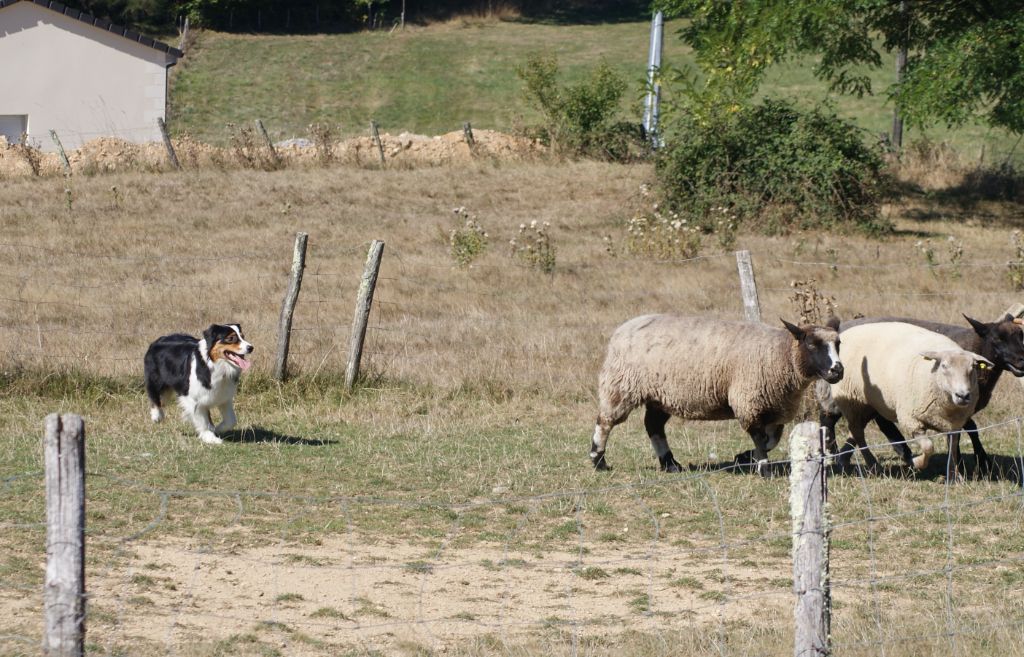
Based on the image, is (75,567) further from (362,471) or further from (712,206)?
(712,206)

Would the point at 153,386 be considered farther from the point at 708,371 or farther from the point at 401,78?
the point at 401,78

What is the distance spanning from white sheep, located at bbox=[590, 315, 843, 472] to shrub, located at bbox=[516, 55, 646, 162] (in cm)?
2279

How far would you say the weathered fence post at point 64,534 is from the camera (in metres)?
4.52

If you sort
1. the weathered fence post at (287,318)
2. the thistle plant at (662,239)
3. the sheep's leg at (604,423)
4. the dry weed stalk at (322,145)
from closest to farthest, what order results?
the sheep's leg at (604,423) → the weathered fence post at (287,318) → the thistle plant at (662,239) → the dry weed stalk at (322,145)

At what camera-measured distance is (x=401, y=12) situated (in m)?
66.4

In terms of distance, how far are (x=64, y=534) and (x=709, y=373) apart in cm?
647

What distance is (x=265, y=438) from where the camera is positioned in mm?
11625

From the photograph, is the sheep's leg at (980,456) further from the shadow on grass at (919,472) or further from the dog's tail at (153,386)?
the dog's tail at (153,386)

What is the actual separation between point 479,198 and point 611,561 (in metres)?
20.0

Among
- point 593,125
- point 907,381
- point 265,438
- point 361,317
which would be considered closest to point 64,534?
point 265,438

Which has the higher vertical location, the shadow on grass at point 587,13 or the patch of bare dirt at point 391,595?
the shadow on grass at point 587,13

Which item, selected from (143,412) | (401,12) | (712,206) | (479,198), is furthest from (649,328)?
(401,12)

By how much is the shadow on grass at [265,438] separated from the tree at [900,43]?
14.4 metres

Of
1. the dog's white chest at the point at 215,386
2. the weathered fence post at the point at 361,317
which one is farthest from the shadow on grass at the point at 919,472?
the weathered fence post at the point at 361,317
